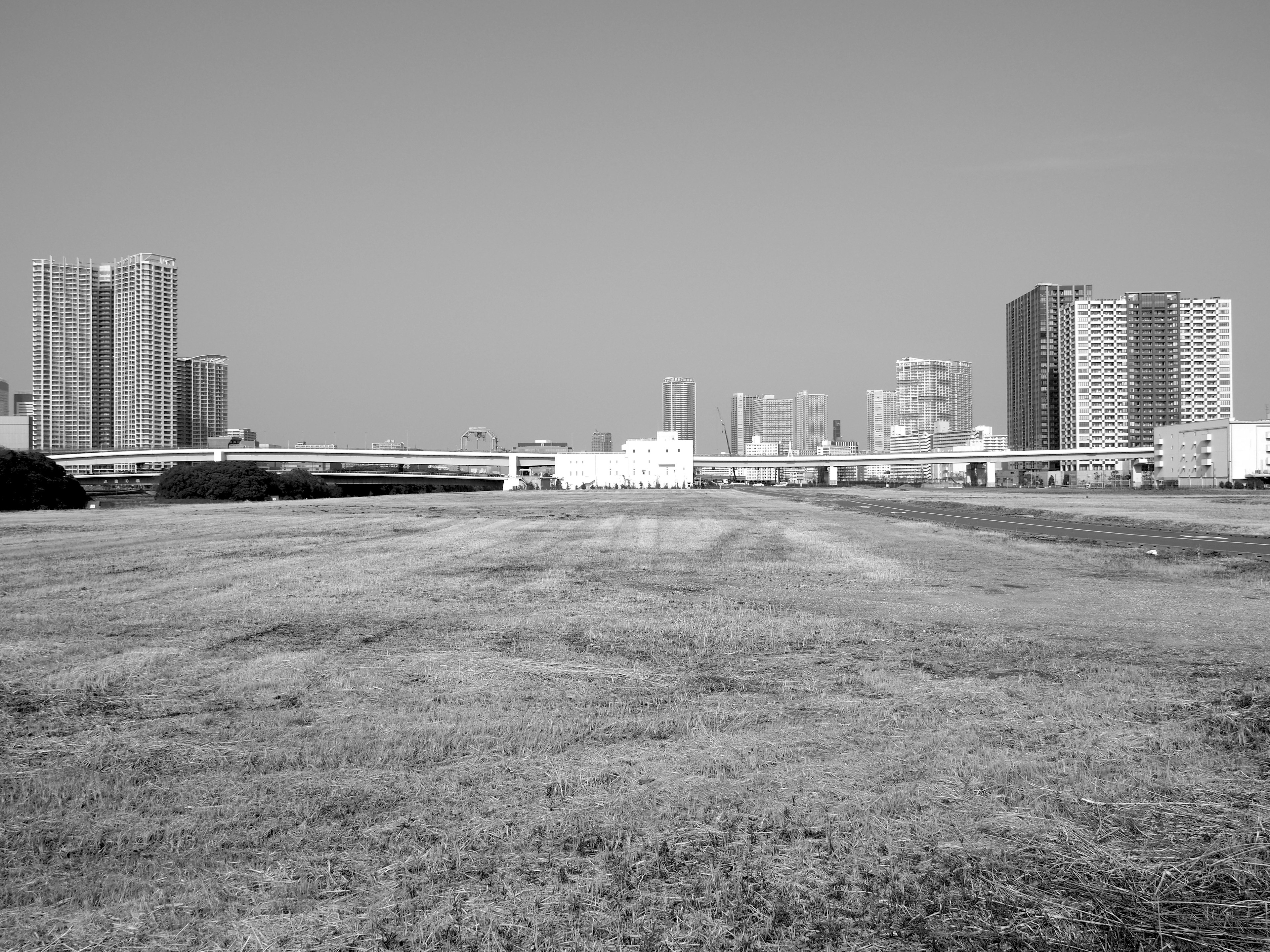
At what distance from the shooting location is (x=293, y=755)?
19.4 feet

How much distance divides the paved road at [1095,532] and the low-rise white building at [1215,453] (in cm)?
10471

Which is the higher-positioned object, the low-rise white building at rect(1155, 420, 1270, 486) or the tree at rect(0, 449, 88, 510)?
the low-rise white building at rect(1155, 420, 1270, 486)

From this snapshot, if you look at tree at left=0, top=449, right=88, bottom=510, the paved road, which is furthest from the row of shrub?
the paved road

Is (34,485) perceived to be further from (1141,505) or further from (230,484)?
(1141,505)

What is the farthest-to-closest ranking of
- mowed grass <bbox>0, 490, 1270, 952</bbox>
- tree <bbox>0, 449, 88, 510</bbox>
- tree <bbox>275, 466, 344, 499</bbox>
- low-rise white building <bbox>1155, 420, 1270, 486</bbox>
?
low-rise white building <bbox>1155, 420, 1270, 486</bbox>
tree <bbox>275, 466, 344, 499</bbox>
tree <bbox>0, 449, 88, 510</bbox>
mowed grass <bbox>0, 490, 1270, 952</bbox>

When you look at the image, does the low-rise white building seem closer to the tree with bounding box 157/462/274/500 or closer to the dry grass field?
the dry grass field

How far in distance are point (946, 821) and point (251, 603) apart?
1161 centimetres

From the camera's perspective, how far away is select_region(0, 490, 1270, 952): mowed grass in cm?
381

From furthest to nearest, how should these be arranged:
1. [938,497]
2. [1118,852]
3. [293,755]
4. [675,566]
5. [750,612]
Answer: [938,497] → [675,566] → [750,612] → [293,755] → [1118,852]

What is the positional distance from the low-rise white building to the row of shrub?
435 ft

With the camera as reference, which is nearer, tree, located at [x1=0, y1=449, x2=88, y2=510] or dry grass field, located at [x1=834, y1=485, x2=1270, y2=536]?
dry grass field, located at [x1=834, y1=485, x2=1270, y2=536]

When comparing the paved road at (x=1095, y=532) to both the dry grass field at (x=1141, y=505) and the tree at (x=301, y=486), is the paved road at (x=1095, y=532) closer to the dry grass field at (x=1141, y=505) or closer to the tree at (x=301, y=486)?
the dry grass field at (x=1141, y=505)

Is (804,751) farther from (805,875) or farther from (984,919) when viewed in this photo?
(984,919)

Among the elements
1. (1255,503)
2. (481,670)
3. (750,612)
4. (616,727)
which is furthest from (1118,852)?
(1255,503)
